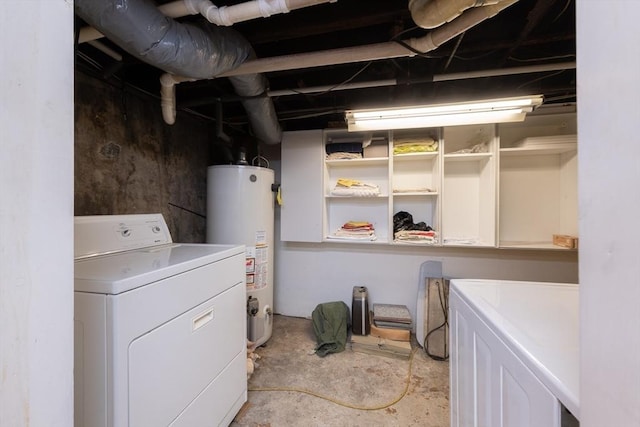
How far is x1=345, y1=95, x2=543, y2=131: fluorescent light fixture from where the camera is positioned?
1751mm

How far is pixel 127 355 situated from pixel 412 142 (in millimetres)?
2408

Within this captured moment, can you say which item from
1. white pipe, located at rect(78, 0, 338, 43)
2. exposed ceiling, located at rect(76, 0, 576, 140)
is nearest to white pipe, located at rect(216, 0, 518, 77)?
exposed ceiling, located at rect(76, 0, 576, 140)

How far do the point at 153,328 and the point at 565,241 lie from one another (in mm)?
2822

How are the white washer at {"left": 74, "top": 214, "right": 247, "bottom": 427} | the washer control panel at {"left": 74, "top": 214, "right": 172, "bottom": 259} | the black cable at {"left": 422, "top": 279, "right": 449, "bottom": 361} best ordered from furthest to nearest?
1. the black cable at {"left": 422, "top": 279, "right": 449, "bottom": 361}
2. the washer control panel at {"left": 74, "top": 214, "right": 172, "bottom": 259}
3. the white washer at {"left": 74, "top": 214, "right": 247, "bottom": 427}

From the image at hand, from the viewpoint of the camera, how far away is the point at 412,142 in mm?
2359

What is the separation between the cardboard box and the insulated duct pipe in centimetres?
200

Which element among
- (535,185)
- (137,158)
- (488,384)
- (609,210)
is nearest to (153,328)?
(488,384)

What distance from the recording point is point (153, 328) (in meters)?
0.93

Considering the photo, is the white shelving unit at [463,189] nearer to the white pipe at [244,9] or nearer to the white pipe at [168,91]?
the white pipe at [244,9]

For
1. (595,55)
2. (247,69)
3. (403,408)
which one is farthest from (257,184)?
(595,55)
